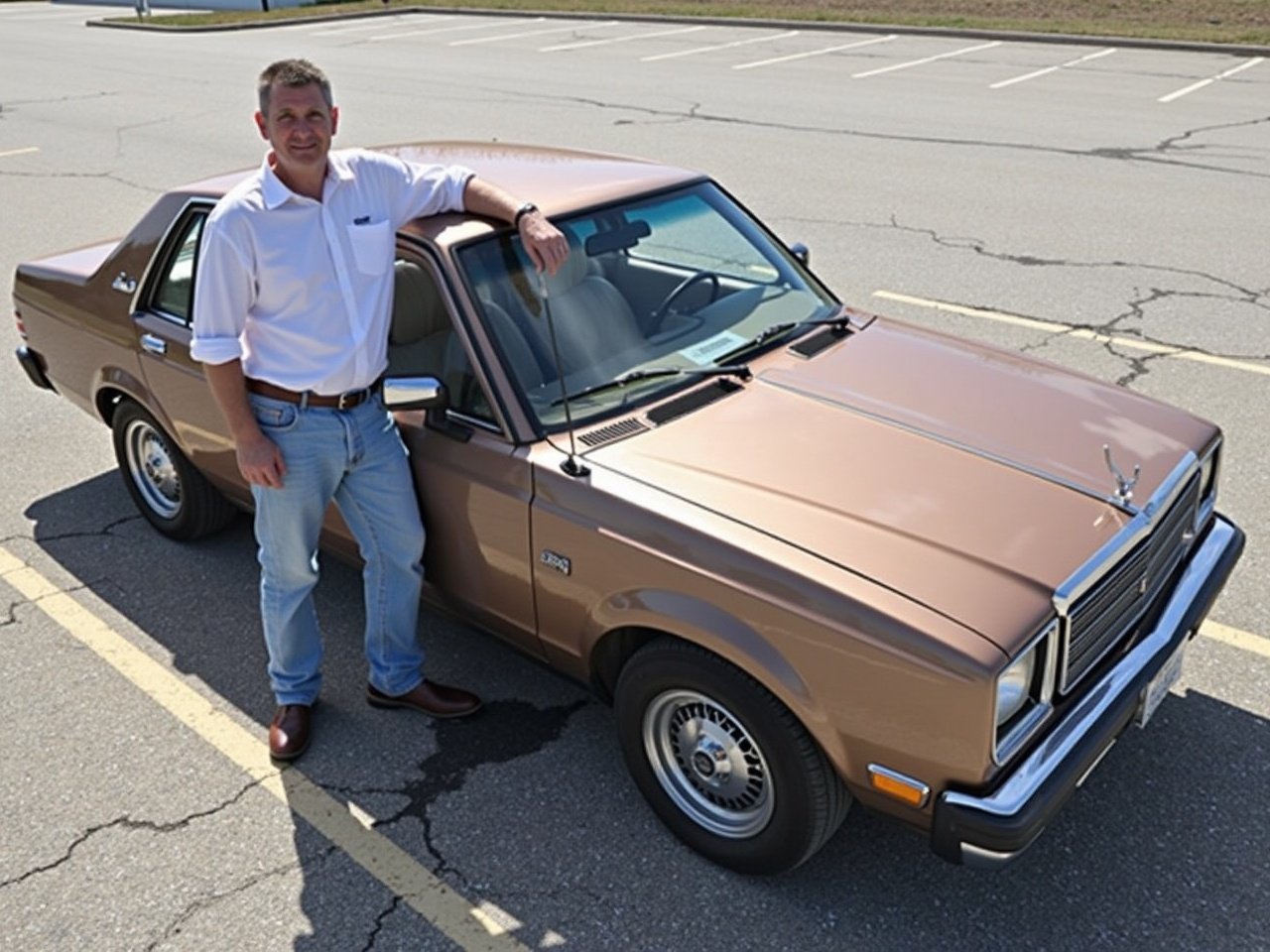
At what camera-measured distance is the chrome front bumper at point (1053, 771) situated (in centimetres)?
268

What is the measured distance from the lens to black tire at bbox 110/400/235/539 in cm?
488

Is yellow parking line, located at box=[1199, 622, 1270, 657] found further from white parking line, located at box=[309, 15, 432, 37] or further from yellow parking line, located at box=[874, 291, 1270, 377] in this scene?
white parking line, located at box=[309, 15, 432, 37]

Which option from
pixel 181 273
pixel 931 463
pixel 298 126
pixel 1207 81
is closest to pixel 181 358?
pixel 181 273

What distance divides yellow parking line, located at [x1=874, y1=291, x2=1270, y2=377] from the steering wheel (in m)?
3.48

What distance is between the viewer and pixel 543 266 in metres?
3.57

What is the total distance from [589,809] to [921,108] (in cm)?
1216

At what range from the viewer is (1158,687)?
3164 millimetres

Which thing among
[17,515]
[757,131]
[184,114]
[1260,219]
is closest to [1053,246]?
[1260,219]

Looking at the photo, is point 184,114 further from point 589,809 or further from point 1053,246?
point 589,809

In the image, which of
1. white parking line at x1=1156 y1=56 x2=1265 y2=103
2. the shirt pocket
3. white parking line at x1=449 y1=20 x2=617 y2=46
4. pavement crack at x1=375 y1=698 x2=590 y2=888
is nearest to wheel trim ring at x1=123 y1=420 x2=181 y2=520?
pavement crack at x1=375 y1=698 x2=590 y2=888

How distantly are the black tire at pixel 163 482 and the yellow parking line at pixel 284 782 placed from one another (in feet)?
1.69

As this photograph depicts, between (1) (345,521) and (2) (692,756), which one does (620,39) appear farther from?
(2) (692,756)

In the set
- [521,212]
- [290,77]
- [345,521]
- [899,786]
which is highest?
[290,77]

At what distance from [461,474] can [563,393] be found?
393 mm
